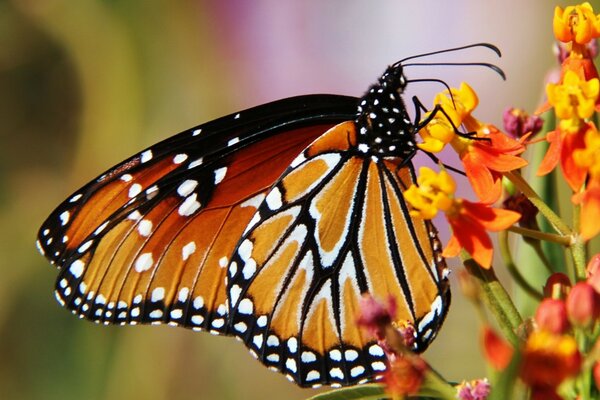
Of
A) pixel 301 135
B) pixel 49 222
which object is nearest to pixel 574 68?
pixel 301 135

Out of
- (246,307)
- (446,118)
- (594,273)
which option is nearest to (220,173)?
(246,307)

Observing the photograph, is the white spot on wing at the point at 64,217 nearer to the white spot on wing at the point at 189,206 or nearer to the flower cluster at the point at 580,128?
the white spot on wing at the point at 189,206

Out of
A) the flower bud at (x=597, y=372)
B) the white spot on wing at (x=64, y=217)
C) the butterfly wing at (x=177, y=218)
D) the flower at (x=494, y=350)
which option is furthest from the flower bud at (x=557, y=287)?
the white spot on wing at (x=64, y=217)

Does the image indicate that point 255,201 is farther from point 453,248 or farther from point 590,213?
point 590,213

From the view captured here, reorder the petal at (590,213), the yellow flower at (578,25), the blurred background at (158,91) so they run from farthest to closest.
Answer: the blurred background at (158,91) → the yellow flower at (578,25) → the petal at (590,213)

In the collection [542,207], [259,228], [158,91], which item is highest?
[158,91]

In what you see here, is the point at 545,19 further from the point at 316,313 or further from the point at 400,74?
the point at 316,313
